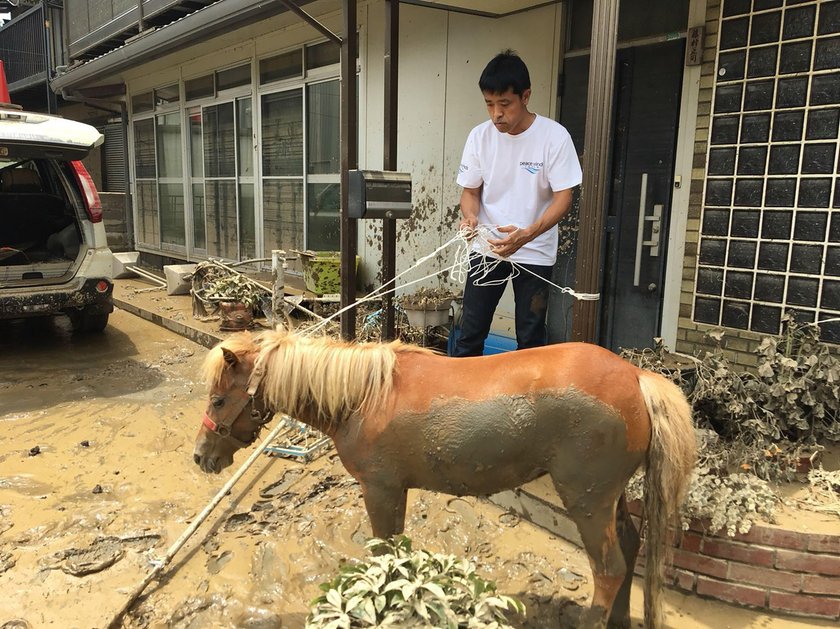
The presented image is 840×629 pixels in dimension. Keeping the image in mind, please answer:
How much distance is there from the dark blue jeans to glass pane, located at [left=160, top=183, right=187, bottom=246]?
29.2 feet

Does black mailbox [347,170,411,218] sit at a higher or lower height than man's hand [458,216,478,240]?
higher

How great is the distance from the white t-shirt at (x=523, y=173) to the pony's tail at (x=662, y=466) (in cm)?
123

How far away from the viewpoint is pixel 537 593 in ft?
8.48

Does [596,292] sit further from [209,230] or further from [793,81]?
[209,230]

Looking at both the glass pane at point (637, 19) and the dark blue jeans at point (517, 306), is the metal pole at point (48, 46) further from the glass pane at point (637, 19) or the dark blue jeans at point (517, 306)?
the dark blue jeans at point (517, 306)

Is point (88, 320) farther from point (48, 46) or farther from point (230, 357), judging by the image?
point (48, 46)

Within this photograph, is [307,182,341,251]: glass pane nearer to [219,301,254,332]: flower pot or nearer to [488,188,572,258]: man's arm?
[219,301,254,332]: flower pot

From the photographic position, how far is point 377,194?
368cm

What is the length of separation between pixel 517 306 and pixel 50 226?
643cm

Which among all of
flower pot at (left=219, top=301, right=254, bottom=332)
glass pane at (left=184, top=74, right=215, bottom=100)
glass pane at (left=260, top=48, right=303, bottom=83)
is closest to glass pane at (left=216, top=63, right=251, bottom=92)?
glass pane at (left=184, top=74, right=215, bottom=100)

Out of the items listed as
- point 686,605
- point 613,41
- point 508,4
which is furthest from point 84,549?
point 508,4

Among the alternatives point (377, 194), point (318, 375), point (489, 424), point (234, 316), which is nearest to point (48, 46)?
point (234, 316)

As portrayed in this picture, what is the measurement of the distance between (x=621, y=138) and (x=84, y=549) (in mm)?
4410

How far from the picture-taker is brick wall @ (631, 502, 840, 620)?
2.43 metres
